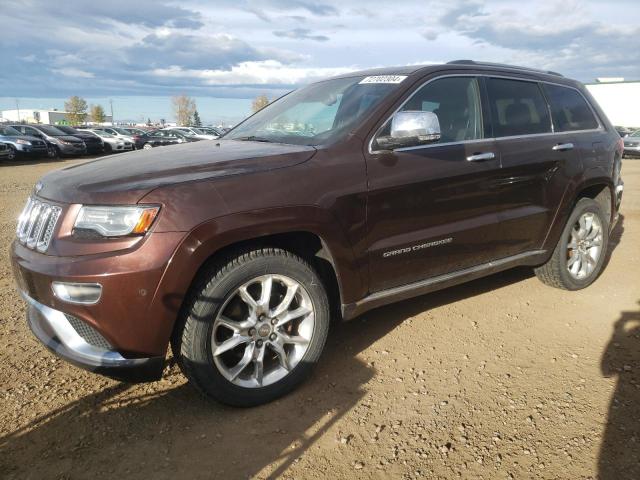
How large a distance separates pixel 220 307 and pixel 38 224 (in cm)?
105

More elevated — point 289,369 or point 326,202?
point 326,202

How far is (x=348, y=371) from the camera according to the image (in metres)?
3.17

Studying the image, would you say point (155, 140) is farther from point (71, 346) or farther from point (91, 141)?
point (71, 346)

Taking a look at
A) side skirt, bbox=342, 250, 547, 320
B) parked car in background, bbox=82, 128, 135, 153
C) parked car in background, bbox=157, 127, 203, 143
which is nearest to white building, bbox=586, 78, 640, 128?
parked car in background, bbox=157, 127, 203, 143

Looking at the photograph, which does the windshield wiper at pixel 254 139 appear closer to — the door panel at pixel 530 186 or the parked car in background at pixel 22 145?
the door panel at pixel 530 186

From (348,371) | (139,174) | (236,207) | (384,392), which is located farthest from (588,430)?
(139,174)

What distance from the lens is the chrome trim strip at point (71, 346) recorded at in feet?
7.91

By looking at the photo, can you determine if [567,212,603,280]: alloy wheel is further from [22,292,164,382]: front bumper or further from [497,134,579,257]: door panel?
[22,292,164,382]: front bumper

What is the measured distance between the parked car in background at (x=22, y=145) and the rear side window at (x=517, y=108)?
19996 millimetres

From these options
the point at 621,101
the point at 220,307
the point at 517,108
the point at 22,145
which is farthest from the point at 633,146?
the point at 621,101

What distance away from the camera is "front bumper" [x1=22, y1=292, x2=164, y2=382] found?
241 cm

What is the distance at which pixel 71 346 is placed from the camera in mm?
2484

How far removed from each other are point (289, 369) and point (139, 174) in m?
1.33

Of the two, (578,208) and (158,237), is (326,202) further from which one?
(578,208)
